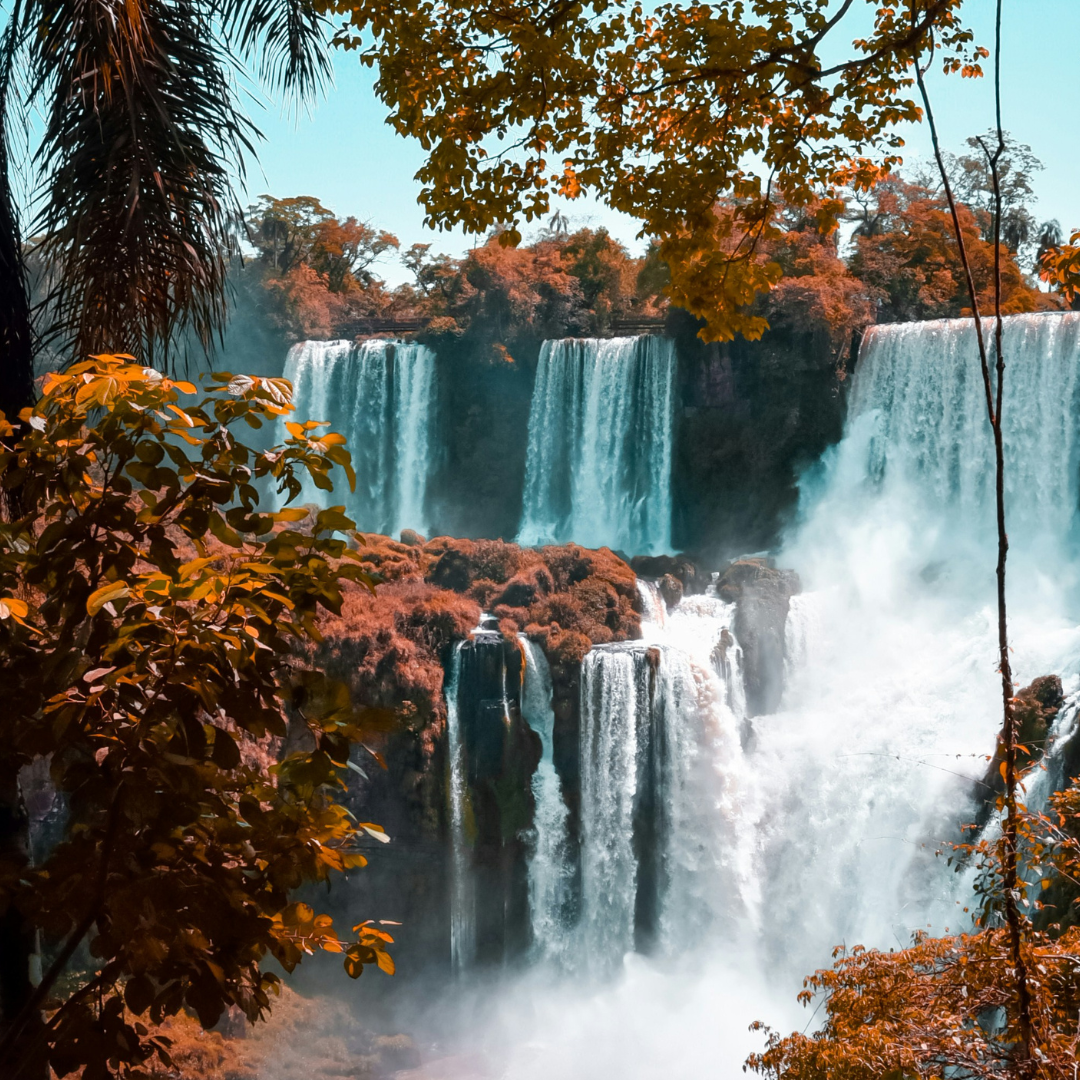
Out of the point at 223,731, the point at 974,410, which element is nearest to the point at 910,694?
the point at 974,410

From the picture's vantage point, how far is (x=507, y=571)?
20.9 meters

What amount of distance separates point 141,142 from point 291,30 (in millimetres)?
1311

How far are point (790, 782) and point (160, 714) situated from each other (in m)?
18.4

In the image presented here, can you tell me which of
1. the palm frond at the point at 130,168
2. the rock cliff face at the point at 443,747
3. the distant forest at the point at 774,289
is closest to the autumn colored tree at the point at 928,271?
the distant forest at the point at 774,289

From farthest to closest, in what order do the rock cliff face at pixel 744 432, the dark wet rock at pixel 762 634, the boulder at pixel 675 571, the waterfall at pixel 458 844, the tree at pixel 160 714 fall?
the rock cliff face at pixel 744 432 → the boulder at pixel 675 571 → the dark wet rock at pixel 762 634 → the waterfall at pixel 458 844 → the tree at pixel 160 714

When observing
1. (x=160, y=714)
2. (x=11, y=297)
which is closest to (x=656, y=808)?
(x=11, y=297)

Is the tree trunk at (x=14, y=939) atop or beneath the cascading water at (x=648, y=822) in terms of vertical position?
atop

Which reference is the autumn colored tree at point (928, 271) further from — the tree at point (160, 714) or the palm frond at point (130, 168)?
the tree at point (160, 714)

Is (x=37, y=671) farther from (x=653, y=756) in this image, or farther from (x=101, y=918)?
(x=653, y=756)

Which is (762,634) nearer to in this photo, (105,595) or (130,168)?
(130,168)

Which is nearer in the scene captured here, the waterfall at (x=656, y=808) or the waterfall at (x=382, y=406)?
the waterfall at (x=656, y=808)

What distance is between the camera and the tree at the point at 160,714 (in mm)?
1933

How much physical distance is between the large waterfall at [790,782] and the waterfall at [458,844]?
1205 mm

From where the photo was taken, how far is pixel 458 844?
18516 mm
